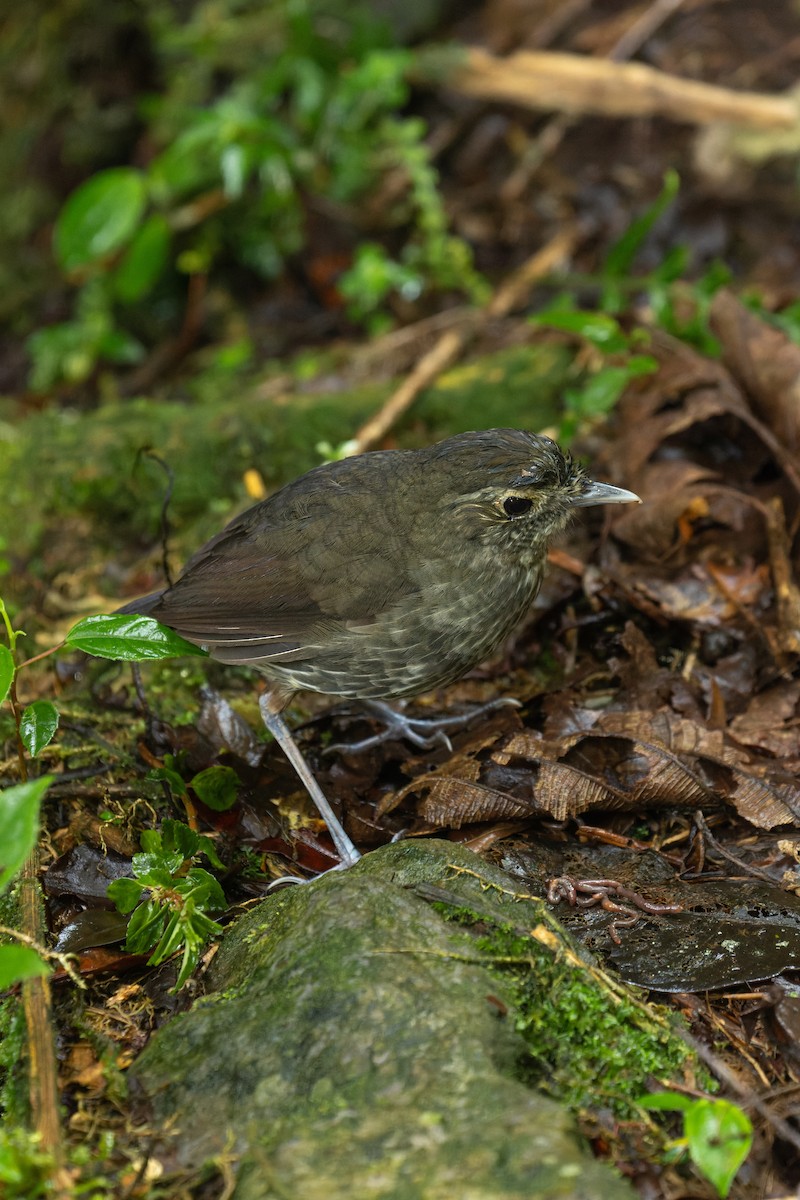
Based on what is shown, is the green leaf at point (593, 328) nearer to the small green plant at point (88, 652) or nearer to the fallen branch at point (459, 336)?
the fallen branch at point (459, 336)

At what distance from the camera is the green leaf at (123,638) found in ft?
9.91

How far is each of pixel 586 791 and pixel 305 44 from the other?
18.1ft

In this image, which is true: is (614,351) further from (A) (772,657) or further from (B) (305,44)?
(B) (305,44)

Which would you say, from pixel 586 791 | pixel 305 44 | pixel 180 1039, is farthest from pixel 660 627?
pixel 305 44

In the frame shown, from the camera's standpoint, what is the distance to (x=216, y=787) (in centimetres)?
362

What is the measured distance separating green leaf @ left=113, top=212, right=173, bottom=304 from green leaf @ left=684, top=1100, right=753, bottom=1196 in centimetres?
616

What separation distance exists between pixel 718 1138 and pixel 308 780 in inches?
73.2

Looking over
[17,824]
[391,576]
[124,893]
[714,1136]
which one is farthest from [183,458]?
[714,1136]

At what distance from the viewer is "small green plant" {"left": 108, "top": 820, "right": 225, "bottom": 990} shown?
2945 millimetres

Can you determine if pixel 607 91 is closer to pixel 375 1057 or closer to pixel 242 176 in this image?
pixel 242 176

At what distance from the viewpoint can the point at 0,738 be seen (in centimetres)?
406

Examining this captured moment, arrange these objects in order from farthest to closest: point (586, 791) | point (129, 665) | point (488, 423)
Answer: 1. point (488, 423)
2. point (129, 665)
3. point (586, 791)

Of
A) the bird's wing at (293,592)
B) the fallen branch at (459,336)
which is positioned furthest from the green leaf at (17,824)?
the fallen branch at (459,336)

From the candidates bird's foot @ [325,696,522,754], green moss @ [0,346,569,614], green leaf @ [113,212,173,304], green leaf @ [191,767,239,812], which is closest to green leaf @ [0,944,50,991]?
green leaf @ [191,767,239,812]
